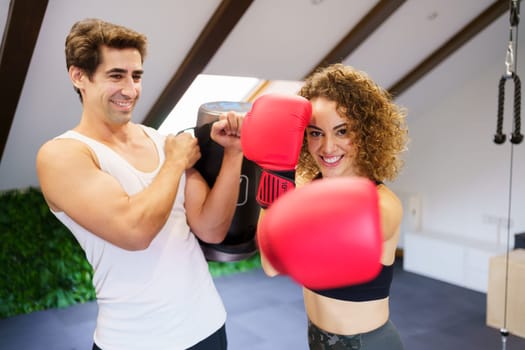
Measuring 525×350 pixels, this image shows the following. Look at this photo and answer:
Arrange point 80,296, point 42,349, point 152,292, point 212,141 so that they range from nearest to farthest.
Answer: point 152,292 < point 212,141 < point 42,349 < point 80,296

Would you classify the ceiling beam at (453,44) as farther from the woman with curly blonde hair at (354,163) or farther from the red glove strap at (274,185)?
the red glove strap at (274,185)

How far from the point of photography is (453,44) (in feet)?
14.1

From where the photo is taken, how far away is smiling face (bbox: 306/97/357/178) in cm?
135

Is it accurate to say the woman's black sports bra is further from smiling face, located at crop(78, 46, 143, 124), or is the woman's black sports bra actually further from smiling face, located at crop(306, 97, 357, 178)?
smiling face, located at crop(78, 46, 143, 124)

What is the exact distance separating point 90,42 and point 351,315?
975 millimetres

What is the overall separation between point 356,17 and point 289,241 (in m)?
3.17

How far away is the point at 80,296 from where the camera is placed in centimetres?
427

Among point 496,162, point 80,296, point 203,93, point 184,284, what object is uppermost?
point 184,284

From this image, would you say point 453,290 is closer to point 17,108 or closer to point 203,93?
point 203,93

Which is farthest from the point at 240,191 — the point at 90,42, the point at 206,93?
the point at 206,93

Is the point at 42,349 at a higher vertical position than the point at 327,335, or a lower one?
lower

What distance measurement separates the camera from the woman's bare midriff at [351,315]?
1331 mm

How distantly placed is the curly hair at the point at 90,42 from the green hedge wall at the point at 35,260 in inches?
127

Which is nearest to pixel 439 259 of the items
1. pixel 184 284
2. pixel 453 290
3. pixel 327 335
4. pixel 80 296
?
pixel 453 290
